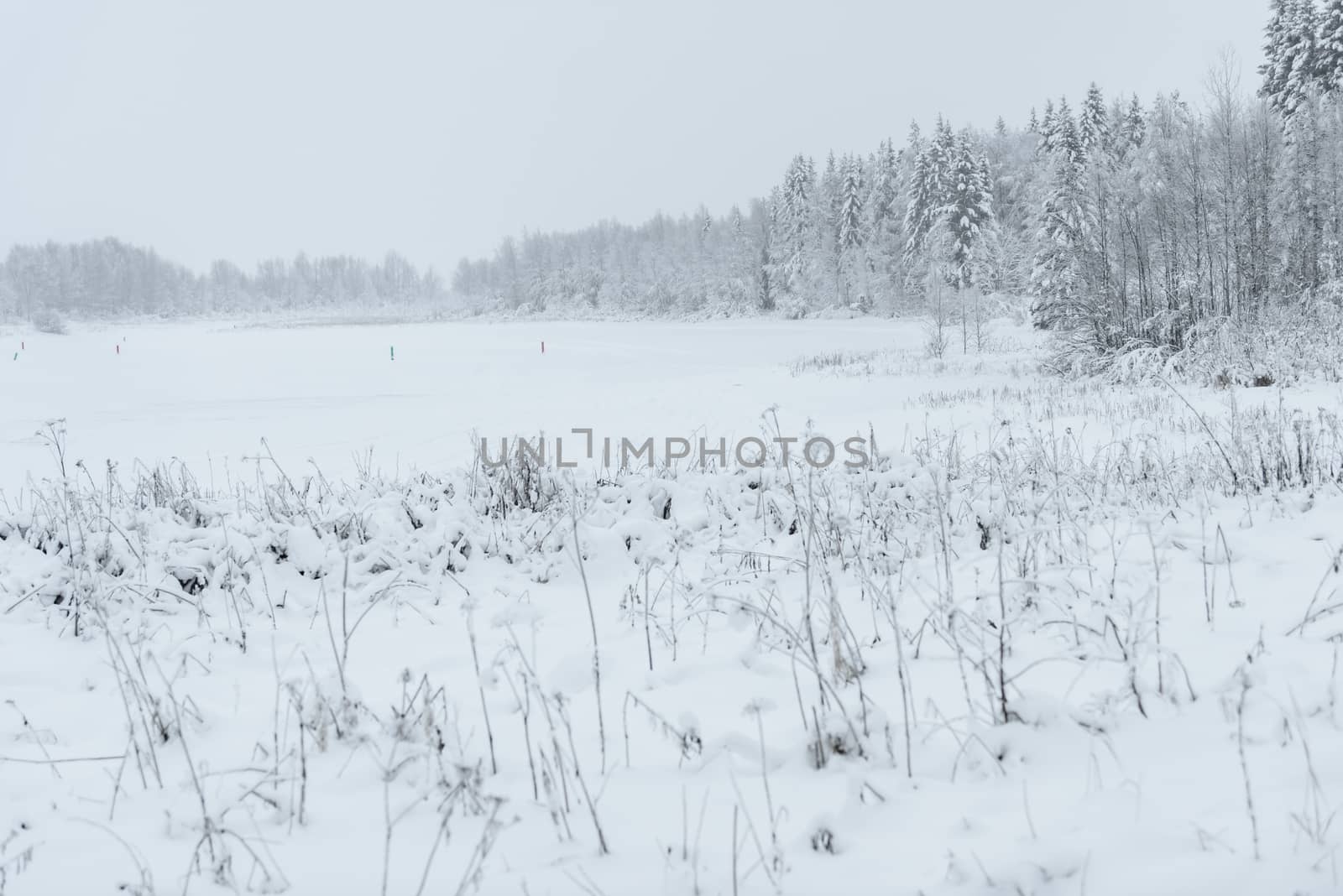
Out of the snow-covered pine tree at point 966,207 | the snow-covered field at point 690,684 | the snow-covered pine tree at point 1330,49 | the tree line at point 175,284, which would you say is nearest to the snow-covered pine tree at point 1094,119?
the snow-covered pine tree at point 966,207

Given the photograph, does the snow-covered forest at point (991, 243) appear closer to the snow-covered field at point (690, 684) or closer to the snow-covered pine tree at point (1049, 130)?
the snow-covered pine tree at point (1049, 130)

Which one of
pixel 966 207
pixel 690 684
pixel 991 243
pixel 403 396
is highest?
pixel 966 207

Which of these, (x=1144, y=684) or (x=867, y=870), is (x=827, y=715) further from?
(x=1144, y=684)

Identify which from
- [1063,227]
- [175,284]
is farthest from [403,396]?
[175,284]

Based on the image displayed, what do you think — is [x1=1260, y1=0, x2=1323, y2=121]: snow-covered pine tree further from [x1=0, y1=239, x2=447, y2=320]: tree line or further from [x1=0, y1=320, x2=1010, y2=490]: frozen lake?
[x1=0, y1=239, x2=447, y2=320]: tree line

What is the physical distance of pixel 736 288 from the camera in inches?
2837

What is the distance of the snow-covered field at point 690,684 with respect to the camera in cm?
183

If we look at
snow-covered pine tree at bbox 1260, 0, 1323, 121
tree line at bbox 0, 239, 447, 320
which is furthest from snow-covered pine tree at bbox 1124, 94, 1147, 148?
tree line at bbox 0, 239, 447, 320

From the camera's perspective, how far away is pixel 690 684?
2.94 metres

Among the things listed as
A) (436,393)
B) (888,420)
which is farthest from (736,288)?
(888,420)

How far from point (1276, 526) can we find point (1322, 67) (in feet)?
134

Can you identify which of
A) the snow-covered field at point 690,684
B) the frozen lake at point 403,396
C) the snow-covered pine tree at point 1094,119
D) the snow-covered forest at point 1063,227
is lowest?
the snow-covered field at point 690,684

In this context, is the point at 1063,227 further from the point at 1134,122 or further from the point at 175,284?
the point at 175,284

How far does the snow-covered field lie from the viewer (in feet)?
6.00
